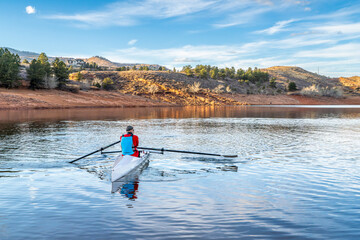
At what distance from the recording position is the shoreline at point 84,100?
74.5m

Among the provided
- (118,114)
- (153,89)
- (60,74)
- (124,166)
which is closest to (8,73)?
(60,74)

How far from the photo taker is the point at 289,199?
11883mm

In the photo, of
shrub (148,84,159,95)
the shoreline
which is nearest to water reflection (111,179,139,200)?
the shoreline

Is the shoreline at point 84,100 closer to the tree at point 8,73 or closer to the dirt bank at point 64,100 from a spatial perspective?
the dirt bank at point 64,100

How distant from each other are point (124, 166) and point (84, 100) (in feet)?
266

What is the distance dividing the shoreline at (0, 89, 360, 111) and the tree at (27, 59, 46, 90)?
11.6ft

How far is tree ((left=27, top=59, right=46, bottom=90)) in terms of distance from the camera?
89.6 m

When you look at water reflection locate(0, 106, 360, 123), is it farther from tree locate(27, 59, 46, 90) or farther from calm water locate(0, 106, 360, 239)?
calm water locate(0, 106, 360, 239)

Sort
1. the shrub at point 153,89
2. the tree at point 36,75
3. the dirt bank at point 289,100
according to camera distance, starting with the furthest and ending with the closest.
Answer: the dirt bank at point 289,100
the shrub at point 153,89
the tree at point 36,75

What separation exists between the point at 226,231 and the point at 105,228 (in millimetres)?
Answer: 3441

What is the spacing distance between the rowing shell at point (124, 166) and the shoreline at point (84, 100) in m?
64.6

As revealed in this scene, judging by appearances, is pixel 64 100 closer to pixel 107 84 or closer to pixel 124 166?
pixel 107 84

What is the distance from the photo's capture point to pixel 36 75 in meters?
89.2

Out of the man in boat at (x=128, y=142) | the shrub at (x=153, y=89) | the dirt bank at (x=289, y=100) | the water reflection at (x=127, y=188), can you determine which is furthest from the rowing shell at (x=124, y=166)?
the dirt bank at (x=289, y=100)
